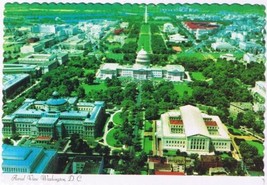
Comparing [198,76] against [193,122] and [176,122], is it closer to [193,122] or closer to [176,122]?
[176,122]

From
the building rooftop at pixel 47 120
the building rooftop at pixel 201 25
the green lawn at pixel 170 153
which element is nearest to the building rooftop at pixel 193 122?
the green lawn at pixel 170 153

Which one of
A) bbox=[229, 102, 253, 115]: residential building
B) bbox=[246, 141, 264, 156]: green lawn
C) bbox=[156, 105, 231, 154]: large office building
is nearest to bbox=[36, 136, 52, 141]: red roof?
bbox=[156, 105, 231, 154]: large office building

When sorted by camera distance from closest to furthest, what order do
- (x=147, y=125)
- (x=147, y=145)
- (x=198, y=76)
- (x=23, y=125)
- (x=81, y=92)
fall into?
(x=147, y=145), (x=23, y=125), (x=147, y=125), (x=81, y=92), (x=198, y=76)

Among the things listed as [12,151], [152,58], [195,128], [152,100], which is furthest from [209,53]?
[12,151]

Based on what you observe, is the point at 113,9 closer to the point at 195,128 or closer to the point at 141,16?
the point at 141,16

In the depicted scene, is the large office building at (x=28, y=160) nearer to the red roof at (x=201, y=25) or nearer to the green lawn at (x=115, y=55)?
the red roof at (x=201, y=25)

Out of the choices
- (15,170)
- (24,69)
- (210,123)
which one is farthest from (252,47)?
(15,170)

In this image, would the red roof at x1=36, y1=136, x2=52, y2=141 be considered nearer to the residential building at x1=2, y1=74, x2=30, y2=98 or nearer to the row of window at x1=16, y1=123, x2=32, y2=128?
the row of window at x1=16, y1=123, x2=32, y2=128
